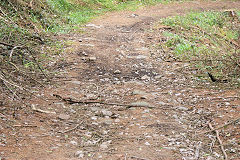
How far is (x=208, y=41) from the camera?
8.48 metres

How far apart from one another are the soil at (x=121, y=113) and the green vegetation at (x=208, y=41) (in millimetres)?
412

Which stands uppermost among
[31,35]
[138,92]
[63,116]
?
[31,35]

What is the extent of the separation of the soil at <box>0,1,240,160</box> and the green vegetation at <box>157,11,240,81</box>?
41cm

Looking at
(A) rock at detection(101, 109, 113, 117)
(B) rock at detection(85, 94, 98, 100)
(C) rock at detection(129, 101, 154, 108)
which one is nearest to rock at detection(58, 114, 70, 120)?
(A) rock at detection(101, 109, 113, 117)

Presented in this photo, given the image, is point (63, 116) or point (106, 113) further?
point (106, 113)

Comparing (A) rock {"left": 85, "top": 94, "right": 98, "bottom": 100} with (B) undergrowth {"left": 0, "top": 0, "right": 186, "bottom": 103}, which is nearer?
(B) undergrowth {"left": 0, "top": 0, "right": 186, "bottom": 103}

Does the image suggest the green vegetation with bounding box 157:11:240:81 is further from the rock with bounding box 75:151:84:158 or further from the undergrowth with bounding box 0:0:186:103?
the rock with bounding box 75:151:84:158

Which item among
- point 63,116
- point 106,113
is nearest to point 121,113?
point 106,113

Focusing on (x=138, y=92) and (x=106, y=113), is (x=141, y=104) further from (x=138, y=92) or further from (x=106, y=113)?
(x=106, y=113)

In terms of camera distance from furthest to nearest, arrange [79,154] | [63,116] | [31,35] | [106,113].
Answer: [31,35], [106,113], [63,116], [79,154]

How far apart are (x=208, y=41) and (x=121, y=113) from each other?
16.9 feet

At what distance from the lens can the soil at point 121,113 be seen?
3262 millimetres

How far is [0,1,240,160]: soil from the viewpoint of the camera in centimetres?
326

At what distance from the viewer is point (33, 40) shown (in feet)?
21.9
